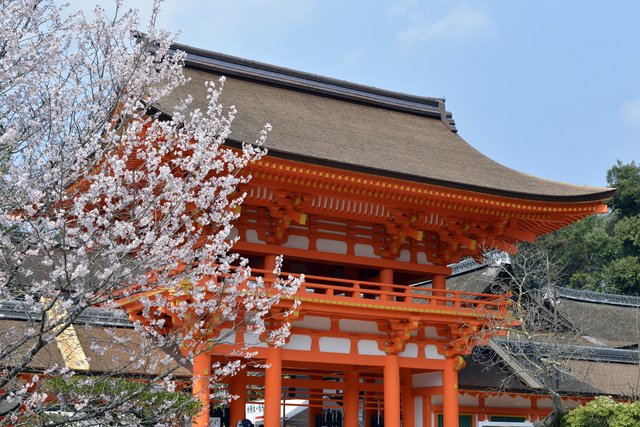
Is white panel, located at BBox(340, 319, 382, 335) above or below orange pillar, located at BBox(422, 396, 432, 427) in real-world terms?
above

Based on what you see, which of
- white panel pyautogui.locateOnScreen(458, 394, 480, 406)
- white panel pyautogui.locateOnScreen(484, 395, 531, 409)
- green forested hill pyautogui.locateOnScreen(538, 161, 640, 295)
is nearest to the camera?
white panel pyautogui.locateOnScreen(458, 394, 480, 406)

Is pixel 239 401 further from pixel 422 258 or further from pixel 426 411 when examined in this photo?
pixel 422 258

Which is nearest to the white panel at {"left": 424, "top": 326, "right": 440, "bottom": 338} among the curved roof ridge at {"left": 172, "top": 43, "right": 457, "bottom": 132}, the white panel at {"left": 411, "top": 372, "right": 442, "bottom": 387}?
the white panel at {"left": 411, "top": 372, "right": 442, "bottom": 387}

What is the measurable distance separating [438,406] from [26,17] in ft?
40.7

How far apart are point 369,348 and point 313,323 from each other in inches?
53.9

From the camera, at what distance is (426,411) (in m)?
16.2

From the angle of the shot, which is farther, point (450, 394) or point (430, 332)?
point (430, 332)

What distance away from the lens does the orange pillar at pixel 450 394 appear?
49.4 ft

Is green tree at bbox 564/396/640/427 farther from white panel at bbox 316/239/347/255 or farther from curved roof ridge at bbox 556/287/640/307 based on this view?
curved roof ridge at bbox 556/287/640/307

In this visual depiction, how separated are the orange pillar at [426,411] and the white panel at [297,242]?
470cm

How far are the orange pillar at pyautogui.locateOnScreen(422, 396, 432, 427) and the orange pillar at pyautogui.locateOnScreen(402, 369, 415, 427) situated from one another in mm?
514

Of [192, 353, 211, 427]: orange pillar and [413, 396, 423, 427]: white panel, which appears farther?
[413, 396, 423, 427]: white panel

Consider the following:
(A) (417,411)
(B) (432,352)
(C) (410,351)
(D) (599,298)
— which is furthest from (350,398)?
(D) (599,298)

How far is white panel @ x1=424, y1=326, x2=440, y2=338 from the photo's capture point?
15.5m
